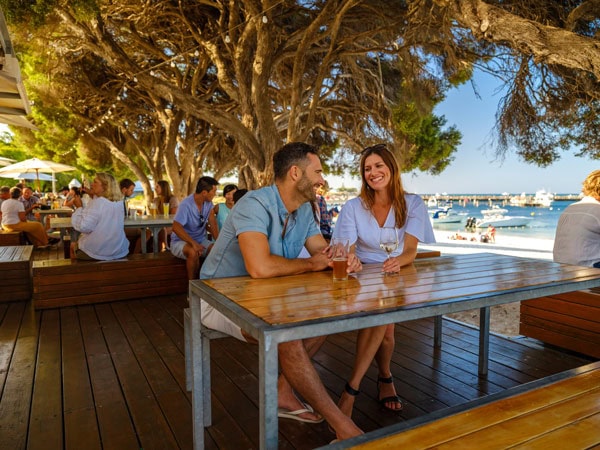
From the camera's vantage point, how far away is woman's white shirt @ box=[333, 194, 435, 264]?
2.56 meters

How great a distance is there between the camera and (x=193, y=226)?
4.82m

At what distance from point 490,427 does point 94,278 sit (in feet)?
13.7

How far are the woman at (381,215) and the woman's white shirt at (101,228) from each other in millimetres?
2784

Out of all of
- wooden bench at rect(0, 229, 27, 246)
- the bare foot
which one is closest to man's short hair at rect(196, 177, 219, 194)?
the bare foot

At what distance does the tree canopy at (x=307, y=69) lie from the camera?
16.9ft

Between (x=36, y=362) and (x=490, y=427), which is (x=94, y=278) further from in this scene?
(x=490, y=427)

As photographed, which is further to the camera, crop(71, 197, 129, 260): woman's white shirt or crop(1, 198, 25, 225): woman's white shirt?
crop(1, 198, 25, 225): woman's white shirt

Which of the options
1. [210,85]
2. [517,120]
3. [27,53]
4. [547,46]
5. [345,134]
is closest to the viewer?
[547,46]

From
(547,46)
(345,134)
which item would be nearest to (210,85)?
(345,134)

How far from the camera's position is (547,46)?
13.2 feet

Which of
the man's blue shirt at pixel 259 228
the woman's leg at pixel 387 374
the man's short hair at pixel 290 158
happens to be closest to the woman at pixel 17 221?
the man's blue shirt at pixel 259 228

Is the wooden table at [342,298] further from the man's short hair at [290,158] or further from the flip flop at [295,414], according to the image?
the man's short hair at [290,158]

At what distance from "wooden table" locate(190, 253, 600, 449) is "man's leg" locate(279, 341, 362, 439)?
0.24m

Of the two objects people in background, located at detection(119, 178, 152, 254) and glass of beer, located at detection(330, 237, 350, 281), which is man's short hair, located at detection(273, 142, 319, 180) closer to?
glass of beer, located at detection(330, 237, 350, 281)
